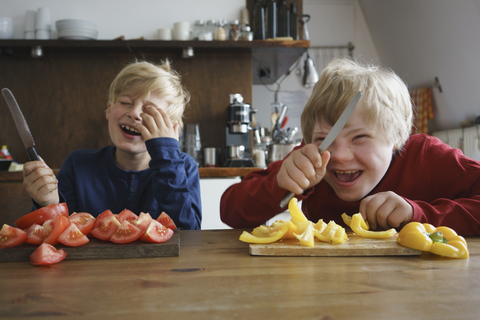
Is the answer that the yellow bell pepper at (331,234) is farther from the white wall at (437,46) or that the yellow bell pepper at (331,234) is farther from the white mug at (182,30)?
the white wall at (437,46)

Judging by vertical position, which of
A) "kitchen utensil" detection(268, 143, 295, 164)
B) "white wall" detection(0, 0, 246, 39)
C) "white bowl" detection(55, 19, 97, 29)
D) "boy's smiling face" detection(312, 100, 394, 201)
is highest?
"white wall" detection(0, 0, 246, 39)

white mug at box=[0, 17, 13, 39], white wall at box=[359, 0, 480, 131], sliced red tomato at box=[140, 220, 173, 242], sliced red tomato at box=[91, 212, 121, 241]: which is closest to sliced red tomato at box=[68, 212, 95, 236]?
sliced red tomato at box=[91, 212, 121, 241]

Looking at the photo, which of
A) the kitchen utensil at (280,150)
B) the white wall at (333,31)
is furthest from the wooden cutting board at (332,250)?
the white wall at (333,31)

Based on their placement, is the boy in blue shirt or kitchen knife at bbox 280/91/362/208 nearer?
kitchen knife at bbox 280/91/362/208

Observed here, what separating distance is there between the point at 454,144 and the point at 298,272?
440 cm

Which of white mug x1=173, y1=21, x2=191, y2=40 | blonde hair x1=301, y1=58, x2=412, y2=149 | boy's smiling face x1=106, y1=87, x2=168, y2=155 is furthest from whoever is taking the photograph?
white mug x1=173, y1=21, x2=191, y2=40

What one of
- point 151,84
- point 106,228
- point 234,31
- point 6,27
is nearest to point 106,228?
point 106,228

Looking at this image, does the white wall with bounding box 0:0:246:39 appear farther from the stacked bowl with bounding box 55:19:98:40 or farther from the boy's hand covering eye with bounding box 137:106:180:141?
the boy's hand covering eye with bounding box 137:106:180:141

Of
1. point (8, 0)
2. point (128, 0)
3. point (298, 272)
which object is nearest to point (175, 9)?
A: point (128, 0)

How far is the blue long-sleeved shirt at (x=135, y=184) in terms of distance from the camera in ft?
3.55

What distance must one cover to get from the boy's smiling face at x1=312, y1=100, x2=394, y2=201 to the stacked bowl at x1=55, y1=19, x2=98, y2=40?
2136 millimetres

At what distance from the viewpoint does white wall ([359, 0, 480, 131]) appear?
11.9ft

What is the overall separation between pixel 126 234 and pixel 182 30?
2221 millimetres

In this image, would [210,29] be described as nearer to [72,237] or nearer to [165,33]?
[165,33]
